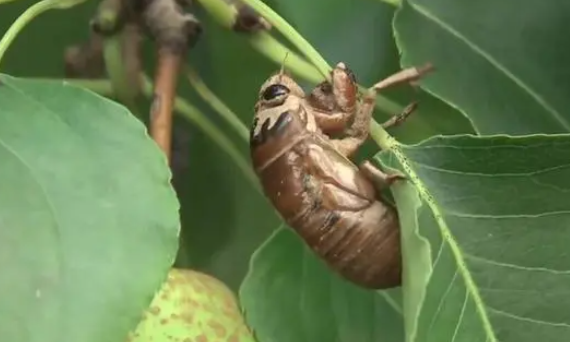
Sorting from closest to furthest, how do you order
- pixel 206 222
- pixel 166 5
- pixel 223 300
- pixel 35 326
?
pixel 35 326 < pixel 223 300 < pixel 166 5 < pixel 206 222

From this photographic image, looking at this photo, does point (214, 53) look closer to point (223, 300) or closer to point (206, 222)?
point (206, 222)

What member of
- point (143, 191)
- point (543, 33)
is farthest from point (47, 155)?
Result: point (543, 33)

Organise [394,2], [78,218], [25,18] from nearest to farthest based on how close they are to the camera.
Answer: [78,218] < [25,18] < [394,2]

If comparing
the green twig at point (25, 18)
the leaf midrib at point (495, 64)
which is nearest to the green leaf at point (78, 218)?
the green twig at point (25, 18)

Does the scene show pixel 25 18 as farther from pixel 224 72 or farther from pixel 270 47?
pixel 224 72

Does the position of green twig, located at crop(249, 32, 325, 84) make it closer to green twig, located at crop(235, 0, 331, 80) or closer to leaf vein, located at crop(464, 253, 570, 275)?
green twig, located at crop(235, 0, 331, 80)

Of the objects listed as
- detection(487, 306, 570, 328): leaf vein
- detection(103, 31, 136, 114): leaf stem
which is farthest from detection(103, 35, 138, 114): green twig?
detection(487, 306, 570, 328): leaf vein

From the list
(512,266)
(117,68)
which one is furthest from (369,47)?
(512,266)
